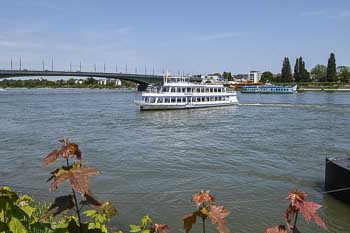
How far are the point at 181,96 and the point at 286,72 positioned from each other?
366 feet

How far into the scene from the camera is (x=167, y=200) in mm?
11133

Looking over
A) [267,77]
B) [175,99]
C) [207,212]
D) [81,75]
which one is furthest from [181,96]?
[267,77]

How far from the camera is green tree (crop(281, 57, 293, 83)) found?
151000mm

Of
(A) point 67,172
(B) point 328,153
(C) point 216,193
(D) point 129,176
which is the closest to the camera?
(A) point 67,172

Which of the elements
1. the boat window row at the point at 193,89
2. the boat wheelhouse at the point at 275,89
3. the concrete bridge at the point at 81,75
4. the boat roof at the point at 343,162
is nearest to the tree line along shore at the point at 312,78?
the boat wheelhouse at the point at 275,89

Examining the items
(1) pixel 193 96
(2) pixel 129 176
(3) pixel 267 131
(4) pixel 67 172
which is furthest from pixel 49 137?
(1) pixel 193 96

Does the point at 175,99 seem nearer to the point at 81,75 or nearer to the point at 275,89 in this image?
the point at 81,75

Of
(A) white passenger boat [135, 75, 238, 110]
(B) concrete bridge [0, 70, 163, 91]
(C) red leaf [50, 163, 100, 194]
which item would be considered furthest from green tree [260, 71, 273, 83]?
(C) red leaf [50, 163, 100, 194]

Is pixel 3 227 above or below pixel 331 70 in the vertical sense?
below

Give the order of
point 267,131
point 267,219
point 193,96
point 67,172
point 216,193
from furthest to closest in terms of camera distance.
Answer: point 193,96
point 267,131
point 216,193
point 267,219
point 67,172

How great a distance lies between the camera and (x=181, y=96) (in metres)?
49.3

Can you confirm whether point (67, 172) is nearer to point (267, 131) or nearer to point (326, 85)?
point (267, 131)

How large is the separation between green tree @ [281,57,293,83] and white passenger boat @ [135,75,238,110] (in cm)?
10012

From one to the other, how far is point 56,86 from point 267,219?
193 metres
